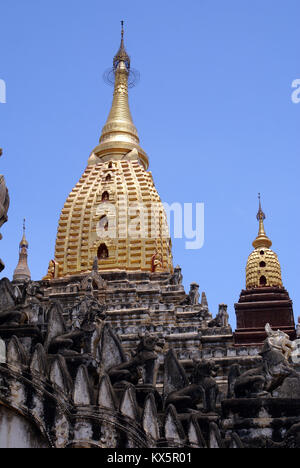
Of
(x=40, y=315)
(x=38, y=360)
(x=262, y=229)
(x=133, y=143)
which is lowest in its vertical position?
(x=38, y=360)

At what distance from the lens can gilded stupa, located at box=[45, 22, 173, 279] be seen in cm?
4572

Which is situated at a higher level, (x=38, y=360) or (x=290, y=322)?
(x=290, y=322)

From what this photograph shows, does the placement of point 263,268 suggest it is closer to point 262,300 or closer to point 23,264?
point 262,300

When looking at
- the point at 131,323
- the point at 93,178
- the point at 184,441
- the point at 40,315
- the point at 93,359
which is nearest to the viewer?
the point at 184,441

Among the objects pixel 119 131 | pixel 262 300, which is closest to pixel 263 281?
pixel 262 300

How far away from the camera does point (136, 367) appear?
592 inches

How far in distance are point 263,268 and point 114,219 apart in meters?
11.5

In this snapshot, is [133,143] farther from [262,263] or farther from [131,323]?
[131,323]

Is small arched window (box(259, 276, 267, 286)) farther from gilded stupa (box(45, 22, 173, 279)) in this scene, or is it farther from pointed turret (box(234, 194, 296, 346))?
gilded stupa (box(45, 22, 173, 279))

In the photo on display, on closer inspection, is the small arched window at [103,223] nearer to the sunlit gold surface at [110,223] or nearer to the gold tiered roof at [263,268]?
the sunlit gold surface at [110,223]

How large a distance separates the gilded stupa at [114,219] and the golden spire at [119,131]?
66 millimetres

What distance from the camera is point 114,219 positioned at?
47.6 metres

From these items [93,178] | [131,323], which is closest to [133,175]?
[93,178]

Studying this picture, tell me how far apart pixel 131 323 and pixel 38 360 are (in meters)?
23.8
